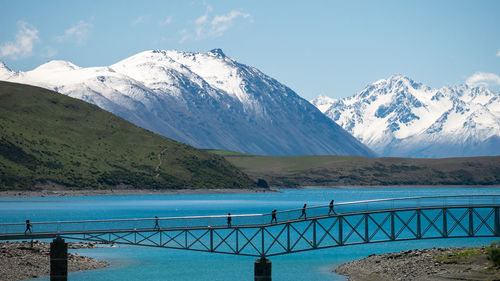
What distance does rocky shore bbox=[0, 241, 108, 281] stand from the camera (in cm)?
7531

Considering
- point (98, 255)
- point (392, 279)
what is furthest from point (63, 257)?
point (392, 279)

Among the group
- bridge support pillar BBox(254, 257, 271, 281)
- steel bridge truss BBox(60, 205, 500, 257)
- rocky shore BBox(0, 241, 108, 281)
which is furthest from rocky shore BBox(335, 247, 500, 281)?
rocky shore BBox(0, 241, 108, 281)

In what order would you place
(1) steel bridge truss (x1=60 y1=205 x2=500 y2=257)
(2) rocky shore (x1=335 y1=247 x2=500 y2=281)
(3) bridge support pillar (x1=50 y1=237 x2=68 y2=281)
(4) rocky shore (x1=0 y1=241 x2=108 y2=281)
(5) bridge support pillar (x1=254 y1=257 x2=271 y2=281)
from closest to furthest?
(2) rocky shore (x1=335 y1=247 x2=500 y2=281) → (3) bridge support pillar (x1=50 y1=237 x2=68 y2=281) → (5) bridge support pillar (x1=254 y1=257 x2=271 y2=281) → (1) steel bridge truss (x1=60 y1=205 x2=500 y2=257) → (4) rocky shore (x1=0 y1=241 x2=108 y2=281)

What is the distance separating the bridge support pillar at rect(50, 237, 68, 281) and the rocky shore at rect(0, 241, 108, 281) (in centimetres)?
534

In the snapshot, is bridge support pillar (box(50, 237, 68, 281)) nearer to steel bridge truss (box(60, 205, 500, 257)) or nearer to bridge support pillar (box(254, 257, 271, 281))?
steel bridge truss (box(60, 205, 500, 257))

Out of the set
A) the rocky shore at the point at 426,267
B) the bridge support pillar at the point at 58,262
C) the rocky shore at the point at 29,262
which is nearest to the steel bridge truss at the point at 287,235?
the bridge support pillar at the point at 58,262

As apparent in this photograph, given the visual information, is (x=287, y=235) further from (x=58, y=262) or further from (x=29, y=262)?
(x=29, y=262)

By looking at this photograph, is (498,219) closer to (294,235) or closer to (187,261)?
(187,261)

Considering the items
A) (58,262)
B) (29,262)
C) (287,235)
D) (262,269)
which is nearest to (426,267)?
(262,269)

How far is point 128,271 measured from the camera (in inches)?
3253

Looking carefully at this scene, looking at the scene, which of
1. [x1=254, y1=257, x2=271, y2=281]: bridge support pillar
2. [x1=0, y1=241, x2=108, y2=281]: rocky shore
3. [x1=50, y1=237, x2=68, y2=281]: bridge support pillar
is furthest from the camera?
[x1=0, y1=241, x2=108, y2=281]: rocky shore

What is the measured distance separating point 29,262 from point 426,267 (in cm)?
3968

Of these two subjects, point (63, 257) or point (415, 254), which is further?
point (415, 254)

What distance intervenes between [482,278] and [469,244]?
136ft
